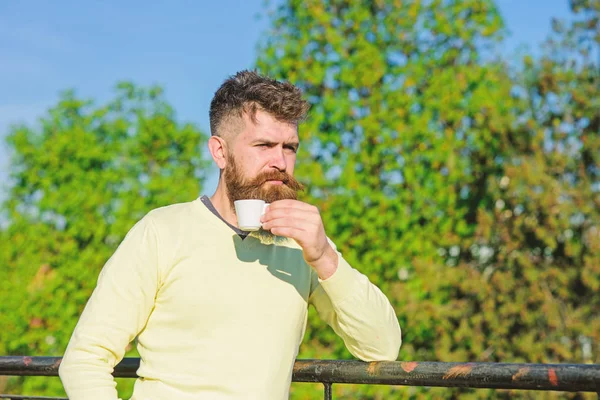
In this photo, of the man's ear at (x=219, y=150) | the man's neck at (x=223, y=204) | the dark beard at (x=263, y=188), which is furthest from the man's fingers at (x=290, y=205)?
the man's ear at (x=219, y=150)

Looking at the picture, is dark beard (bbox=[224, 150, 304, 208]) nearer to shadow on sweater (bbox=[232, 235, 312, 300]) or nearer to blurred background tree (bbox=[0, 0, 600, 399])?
shadow on sweater (bbox=[232, 235, 312, 300])

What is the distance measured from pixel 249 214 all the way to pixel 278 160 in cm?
34

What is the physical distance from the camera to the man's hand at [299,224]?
2188 millimetres

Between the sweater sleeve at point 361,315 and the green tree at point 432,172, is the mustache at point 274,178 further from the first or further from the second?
the green tree at point 432,172

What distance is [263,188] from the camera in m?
2.46

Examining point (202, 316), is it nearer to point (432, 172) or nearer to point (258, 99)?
point (258, 99)

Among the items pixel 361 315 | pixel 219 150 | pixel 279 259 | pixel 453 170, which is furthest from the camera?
pixel 453 170

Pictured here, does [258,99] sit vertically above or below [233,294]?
above

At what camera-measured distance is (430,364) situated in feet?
7.06

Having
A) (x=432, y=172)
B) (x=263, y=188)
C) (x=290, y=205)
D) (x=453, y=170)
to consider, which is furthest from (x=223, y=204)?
(x=453, y=170)

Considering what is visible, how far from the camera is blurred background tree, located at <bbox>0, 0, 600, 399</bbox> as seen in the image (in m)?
11.7

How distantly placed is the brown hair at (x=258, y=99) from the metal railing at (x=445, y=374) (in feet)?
2.76

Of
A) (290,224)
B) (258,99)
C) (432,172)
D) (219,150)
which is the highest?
(432,172)

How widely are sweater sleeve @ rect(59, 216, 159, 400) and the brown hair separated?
58 centimetres
